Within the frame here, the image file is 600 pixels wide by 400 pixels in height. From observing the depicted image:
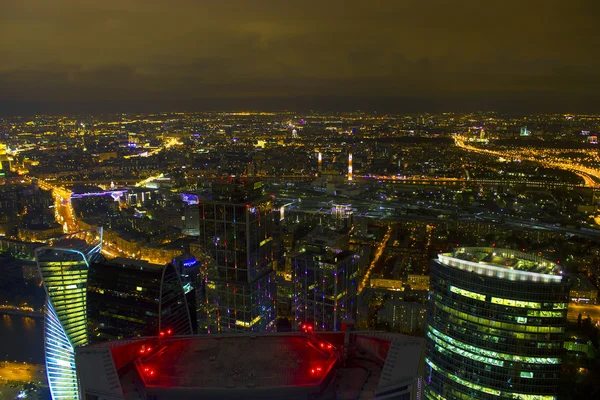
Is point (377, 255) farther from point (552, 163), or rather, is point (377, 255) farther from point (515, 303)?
point (552, 163)

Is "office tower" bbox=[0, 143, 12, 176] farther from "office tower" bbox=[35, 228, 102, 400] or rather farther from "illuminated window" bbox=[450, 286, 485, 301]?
"illuminated window" bbox=[450, 286, 485, 301]

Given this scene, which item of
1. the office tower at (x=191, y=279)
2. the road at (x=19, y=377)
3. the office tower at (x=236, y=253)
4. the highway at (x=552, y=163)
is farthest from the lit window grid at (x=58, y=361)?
the highway at (x=552, y=163)

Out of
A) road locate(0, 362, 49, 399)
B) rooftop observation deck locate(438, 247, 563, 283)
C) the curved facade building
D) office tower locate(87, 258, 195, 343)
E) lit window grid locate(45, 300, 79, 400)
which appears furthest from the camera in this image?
road locate(0, 362, 49, 399)

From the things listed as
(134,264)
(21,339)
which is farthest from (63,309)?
(21,339)

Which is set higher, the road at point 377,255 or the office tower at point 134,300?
the office tower at point 134,300

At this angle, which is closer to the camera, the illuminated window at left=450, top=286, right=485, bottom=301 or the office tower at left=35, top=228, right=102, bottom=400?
the illuminated window at left=450, top=286, right=485, bottom=301

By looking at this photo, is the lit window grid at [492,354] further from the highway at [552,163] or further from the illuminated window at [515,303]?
the highway at [552,163]

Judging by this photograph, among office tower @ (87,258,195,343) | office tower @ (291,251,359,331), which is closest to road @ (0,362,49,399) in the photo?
office tower @ (87,258,195,343)
